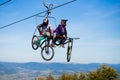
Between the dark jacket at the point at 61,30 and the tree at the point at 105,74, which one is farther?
the tree at the point at 105,74

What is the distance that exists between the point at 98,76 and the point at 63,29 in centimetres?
A: 9414

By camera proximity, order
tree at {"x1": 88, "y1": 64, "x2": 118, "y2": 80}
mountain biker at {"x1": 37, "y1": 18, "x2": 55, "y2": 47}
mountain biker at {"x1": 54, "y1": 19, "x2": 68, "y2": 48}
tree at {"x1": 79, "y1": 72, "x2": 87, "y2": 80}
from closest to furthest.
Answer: mountain biker at {"x1": 54, "y1": 19, "x2": 68, "y2": 48}, mountain biker at {"x1": 37, "y1": 18, "x2": 55, "y2": 47}, tree at {"x1": 88, "y1": 64, "x2": 118, "y2": 80}, tree at {"x1": 79, "y1": 72, "x2": 87, "y2": 80}

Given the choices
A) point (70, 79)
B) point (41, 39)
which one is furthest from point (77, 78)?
point (41, 39)

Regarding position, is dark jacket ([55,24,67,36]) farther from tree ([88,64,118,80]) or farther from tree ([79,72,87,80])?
tree ([79,72,87,80])

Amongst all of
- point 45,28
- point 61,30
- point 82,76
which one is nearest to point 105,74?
point 82,76

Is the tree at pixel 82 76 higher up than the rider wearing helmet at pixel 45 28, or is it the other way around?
the rider wearing helmet at pixel 45 28

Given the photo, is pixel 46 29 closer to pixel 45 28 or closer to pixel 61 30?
pixel 45 28

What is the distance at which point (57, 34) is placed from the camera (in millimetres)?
15438

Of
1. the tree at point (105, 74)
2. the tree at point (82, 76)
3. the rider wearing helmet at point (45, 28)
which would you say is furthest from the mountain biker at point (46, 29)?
the tree at point (82, 76)

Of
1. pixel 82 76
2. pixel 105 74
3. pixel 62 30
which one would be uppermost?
pixel 62 30

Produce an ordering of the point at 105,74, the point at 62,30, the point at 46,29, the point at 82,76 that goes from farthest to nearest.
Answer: the point at 82,76 → the point at 105,74 → the point at 46,29 → the point at 62,30

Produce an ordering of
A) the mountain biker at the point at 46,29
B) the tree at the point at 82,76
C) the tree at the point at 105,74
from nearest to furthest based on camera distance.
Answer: the mountain biker at the point at 46,29 < the tree at the point at 105,74 < the tree at the point at 82,76

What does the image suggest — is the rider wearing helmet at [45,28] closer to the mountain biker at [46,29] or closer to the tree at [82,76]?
the mountain biker at [46,29]

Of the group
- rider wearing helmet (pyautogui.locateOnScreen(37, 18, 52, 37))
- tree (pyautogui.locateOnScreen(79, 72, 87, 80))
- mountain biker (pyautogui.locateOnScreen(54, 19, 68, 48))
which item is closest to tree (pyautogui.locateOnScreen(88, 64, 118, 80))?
tree (pyautogui.locateOnScreen(79, 72, 87, 80))
